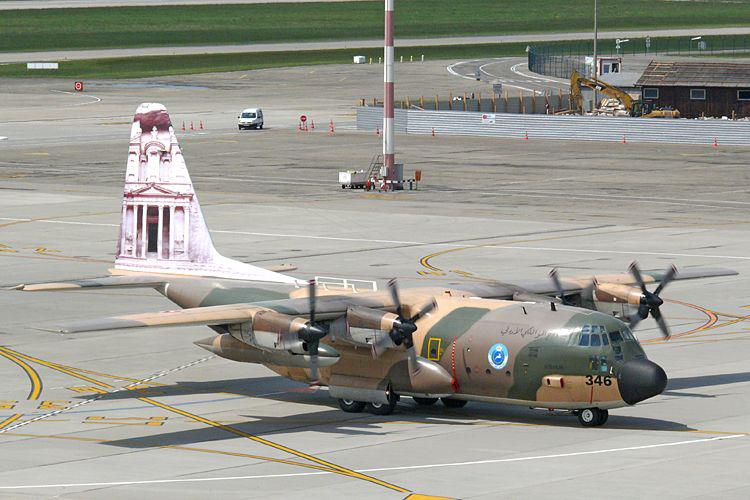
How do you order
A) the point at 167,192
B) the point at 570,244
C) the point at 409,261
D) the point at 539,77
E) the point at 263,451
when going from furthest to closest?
the point at 539,77, the point at 570,244, the point at 409,261, the point at 167,192, the point at 263,451

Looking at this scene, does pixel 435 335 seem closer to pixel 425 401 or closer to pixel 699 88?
pixel 425 401

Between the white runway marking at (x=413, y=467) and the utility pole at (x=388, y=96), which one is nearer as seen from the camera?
the white runway marking at (x=413, y=467)

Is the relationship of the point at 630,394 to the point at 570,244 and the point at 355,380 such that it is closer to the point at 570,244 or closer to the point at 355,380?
the point at 355,380

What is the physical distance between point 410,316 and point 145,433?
289 inches

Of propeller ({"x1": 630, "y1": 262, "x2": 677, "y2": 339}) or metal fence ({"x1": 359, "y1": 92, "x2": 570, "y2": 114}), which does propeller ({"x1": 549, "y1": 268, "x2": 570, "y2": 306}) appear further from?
metal fence ({"x1": 359, "y1": 92, "x2": 570, "y2": 114})

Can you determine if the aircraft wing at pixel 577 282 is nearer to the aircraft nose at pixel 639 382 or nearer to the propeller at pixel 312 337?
the aircraft nose at pixel 639 382

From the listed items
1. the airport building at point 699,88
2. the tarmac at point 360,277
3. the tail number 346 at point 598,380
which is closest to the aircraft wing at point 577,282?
the tarmac at point 360,277

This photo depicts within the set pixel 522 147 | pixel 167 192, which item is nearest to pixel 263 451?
pixel 167 192

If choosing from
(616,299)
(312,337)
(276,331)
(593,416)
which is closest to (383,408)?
(312,337)

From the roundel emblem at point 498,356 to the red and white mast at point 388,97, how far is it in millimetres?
52918

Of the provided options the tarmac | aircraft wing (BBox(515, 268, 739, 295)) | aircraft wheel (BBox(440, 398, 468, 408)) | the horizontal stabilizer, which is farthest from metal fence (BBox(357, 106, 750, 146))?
aircraft wheel (BBox(440, 398, 468, 408))

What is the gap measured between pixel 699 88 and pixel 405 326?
10352 centimetres

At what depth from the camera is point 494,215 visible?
80.3m

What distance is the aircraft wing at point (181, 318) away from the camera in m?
33.9
